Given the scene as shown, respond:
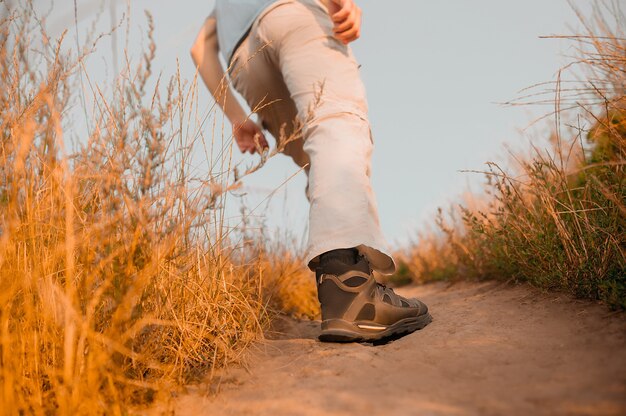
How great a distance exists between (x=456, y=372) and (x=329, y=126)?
3.02ft

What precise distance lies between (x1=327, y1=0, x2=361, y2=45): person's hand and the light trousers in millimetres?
36

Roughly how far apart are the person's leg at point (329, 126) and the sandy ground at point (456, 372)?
34 cm

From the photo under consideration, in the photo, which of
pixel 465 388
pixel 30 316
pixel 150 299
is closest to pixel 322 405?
pixel 465 388

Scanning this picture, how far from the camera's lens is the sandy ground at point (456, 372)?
1059 millimetres

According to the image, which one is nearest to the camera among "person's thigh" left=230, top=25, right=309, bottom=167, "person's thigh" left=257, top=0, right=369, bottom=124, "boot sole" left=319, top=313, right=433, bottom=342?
"boot sole" left=319, top=313, right=433, bottom=342

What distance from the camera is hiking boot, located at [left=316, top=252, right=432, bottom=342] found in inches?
64.0

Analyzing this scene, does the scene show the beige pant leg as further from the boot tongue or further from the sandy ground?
the sandy ground

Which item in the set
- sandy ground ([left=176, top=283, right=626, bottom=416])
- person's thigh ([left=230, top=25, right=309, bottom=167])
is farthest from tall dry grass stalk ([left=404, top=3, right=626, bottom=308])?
person's thigh ([left=230, top=25, right=309, bottom=167])

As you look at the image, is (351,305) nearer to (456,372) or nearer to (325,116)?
(456,372)

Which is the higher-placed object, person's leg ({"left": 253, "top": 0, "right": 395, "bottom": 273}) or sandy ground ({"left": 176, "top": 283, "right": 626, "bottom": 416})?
person's leg ({"left": 253, "top": 0, "right": 395, "bottom": 273})

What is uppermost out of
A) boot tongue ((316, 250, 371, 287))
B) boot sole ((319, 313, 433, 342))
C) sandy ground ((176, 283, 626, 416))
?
boot tongue ((316, 250, 371, 287))

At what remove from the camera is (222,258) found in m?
1.76

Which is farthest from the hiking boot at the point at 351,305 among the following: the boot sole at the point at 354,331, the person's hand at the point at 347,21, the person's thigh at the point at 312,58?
the person's hand at the point at 347,21

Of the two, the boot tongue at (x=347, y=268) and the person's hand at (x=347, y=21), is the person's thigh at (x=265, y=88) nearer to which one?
the person's hand at (x=347, y=21)
